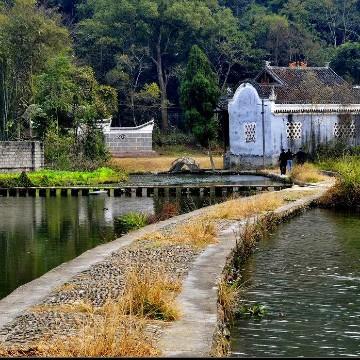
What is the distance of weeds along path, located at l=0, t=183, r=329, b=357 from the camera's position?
8.44 meters

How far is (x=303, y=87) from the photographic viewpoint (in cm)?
4894

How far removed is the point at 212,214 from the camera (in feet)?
72.5

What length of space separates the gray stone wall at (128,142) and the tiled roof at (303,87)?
11729 mm

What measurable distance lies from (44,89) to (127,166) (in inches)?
327

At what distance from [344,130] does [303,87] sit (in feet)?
11.8

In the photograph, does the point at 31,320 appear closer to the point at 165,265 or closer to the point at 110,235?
the point at 165,265

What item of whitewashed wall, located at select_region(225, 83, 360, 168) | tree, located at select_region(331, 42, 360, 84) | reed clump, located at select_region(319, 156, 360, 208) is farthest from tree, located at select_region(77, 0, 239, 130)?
reed clump, located at select_region(319, 156, 360, 208)

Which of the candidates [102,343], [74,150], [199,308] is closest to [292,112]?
[74,150]

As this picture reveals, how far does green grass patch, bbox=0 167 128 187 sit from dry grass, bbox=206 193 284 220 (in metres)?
15.5

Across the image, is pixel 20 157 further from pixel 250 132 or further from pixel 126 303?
pixel 126 303

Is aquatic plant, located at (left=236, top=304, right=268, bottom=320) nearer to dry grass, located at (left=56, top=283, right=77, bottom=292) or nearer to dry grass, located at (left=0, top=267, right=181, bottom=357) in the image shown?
dry grass, located at (left=0, top=267, right=181, bottom=357)

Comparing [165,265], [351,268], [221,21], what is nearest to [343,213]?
[351,268]

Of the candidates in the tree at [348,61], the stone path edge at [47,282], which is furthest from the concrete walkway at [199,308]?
the tree at [348,61]

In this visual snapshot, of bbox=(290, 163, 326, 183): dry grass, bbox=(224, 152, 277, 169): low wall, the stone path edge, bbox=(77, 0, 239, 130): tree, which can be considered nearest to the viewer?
the stone path edge
